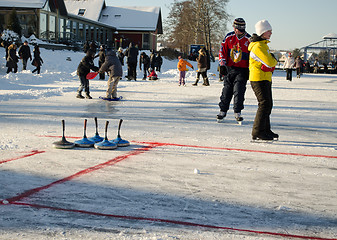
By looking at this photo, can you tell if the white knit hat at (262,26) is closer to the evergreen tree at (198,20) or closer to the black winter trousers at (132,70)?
the black winter trousers at (132,70)

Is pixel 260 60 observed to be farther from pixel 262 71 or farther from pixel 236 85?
pixel 236 85

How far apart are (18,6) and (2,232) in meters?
37.1

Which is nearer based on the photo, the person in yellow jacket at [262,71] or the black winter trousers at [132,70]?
the person in yellow jacket at [262,71]

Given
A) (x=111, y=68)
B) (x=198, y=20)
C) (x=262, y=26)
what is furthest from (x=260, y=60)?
(x=198, y=20)

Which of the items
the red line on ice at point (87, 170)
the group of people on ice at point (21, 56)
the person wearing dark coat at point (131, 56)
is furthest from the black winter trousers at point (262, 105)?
the group of people on ice at point (21, 56)

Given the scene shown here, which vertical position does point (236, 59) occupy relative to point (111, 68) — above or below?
above

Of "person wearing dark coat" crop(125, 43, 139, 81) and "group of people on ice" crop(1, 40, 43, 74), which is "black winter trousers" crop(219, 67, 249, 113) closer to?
"person wearing dark coat" crop(125, 43, 139, 81)

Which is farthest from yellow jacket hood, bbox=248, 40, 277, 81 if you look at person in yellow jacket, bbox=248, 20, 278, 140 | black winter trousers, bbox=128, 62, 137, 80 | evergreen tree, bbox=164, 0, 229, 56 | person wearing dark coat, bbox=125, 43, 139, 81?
evergreen tree, bbox=164, 0, 229, 56

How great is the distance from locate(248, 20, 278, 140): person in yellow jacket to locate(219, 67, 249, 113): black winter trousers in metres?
1.54

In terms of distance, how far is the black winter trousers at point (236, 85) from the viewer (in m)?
8.02

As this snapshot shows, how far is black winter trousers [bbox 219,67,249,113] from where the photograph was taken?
8023 millimetres

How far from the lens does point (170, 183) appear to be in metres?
4.04

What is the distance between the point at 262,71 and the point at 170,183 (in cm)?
292

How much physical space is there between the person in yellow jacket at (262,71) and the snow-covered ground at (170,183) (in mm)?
261
